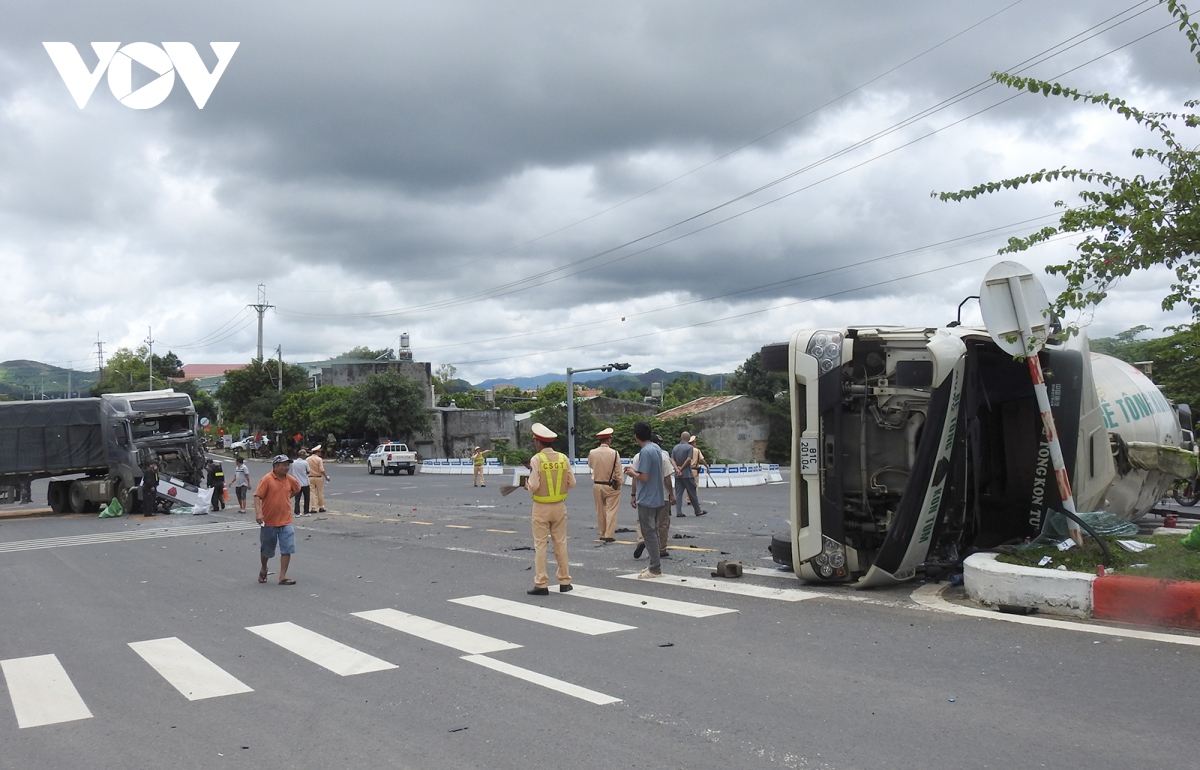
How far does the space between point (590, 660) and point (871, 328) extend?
4794 mm

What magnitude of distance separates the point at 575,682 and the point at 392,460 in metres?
45.9

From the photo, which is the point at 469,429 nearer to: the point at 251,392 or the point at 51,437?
the point at 251,392

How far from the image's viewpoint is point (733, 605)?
30.7 feet

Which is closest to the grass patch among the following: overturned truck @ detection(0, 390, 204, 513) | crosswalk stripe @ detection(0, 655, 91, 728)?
crosswalk stripe @ detection(0, 655, 91, 728)

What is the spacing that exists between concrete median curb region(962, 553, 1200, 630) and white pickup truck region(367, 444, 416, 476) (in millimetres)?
44665

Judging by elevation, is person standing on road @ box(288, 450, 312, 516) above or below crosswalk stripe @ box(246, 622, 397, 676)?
above

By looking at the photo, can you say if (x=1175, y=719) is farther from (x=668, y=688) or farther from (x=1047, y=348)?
(x=1047, y=348)

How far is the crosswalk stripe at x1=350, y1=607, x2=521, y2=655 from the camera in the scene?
7.82 meters

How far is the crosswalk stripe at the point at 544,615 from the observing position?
27.7 ft

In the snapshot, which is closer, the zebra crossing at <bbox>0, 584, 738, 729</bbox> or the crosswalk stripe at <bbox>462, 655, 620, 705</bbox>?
the crosswalk stripe at <bbox>462, 655, 620, 705</bbox>

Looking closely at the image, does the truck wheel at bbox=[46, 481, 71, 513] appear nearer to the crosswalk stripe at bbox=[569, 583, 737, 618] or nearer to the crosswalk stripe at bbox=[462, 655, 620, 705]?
the crosswalk stripe at bbox=[569, 583, 737, 618]

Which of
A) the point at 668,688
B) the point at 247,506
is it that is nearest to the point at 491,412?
the point at 247,506

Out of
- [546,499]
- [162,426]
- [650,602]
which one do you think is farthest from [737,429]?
[650,602]

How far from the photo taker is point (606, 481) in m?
14.3
